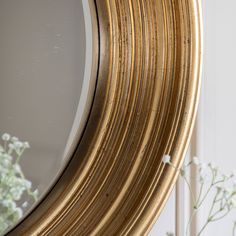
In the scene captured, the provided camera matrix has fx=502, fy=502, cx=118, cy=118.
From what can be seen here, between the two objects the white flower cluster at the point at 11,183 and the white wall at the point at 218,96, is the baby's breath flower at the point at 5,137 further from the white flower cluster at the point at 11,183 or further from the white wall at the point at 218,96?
the white wall at the point at 218,96

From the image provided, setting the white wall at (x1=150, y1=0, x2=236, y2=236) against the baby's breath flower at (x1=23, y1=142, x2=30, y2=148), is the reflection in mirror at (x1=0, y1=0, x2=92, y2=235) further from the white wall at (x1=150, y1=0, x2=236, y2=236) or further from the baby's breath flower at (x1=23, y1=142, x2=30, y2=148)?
the white wall at (x1=150, y1=0, x2=236, y2=236)

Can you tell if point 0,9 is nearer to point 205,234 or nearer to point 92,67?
point 92,67

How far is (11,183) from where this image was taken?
0.63 m

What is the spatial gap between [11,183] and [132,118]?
19 cm

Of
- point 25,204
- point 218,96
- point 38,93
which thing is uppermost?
point 218,96

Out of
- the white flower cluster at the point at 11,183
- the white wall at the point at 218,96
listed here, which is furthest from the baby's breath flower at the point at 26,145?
the white wall at the point at 218,96

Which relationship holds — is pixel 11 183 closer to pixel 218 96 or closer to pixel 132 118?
pixel 132 118

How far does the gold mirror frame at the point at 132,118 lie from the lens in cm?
66

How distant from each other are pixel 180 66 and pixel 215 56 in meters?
0.14

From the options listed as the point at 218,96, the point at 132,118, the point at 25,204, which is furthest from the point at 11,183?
the point at 218,96

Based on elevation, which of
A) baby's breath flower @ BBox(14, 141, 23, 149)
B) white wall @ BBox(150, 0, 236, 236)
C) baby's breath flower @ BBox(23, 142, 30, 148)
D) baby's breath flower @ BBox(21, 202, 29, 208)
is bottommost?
baby's breath flower @ BBox(21, 202, 29, 208)

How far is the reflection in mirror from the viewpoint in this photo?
0.64 m

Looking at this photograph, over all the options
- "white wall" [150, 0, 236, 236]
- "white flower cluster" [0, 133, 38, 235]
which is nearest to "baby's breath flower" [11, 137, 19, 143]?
"white flower cluster" [0, 133, 38, 235]

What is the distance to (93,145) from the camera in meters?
0.68
